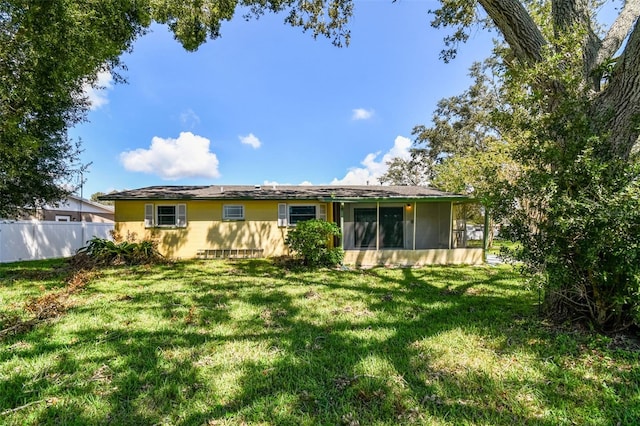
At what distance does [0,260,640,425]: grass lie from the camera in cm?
239

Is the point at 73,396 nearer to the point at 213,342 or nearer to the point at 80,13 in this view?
the point at 213,342

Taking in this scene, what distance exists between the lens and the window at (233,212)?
11852mm

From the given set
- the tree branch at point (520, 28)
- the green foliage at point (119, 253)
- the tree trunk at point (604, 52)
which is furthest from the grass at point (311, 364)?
the tree branch at point (520, 28)

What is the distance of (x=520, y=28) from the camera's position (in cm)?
447

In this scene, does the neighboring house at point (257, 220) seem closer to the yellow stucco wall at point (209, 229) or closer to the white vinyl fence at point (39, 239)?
the yellow stucco wall at point (209, 229)

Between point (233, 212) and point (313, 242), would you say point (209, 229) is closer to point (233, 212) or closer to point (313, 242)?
point (233, 212)

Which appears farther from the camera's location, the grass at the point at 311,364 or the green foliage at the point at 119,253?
the green foliage at the point at 119,253

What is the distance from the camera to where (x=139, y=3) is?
7.09 m

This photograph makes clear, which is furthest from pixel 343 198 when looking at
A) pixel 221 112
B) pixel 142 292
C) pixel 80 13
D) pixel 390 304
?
pixel 221 112

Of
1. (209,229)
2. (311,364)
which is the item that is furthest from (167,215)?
Answer: (311,364)

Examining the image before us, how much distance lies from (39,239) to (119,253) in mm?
4818

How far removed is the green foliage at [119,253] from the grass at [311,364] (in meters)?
3.93

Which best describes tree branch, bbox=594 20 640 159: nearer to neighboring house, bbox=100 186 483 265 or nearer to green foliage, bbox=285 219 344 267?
green foliage, bbox=285 219 344 267

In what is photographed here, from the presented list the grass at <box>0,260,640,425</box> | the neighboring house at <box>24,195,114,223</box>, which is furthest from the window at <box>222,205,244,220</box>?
the neighboring house at <box>24,195,114,223</box>
